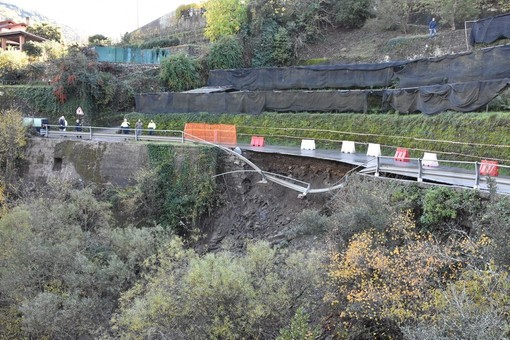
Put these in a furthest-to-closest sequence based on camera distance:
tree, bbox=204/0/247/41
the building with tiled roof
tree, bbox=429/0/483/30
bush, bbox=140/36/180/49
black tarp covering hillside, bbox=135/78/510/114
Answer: bush, bbox=140/36/180/49
the building with tiled roof
tree, bbox=204/0/247/41
tree, bbox=429/0/483/30
black tarp covering hillside, bbox=135/78/510/114

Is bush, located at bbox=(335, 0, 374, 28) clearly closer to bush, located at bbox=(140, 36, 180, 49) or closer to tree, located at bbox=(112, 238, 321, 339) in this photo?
bush, located at bbox=(140, 36, 180, 49)

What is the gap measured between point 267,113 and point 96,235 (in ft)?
38.0

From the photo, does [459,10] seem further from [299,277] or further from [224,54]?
[299,277]

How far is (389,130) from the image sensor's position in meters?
21.6

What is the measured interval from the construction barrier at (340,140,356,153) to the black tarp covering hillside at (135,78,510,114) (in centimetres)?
245

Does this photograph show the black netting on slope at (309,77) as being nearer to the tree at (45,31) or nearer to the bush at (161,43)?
the bush at (161,43)

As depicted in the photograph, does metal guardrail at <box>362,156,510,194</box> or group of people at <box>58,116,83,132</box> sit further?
group of people at <box>58,116,83,132</box>

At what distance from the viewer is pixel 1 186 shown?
80.4 feet

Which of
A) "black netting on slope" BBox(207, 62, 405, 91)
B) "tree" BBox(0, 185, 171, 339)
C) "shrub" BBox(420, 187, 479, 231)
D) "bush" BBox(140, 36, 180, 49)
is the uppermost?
"bush" BBox(140, 36, 180, 49)

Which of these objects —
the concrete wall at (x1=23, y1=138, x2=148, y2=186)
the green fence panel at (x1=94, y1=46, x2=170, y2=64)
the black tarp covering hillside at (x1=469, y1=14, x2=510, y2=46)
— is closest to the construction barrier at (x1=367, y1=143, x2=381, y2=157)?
the black tarp covering hillside at (x1=469, y1=14, x2=510, y2=46)

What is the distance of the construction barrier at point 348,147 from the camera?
21684 mm

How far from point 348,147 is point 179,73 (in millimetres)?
16805

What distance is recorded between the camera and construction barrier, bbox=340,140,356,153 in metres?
21.7

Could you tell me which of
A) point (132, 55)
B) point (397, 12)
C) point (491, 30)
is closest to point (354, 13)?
point (397, 12)
